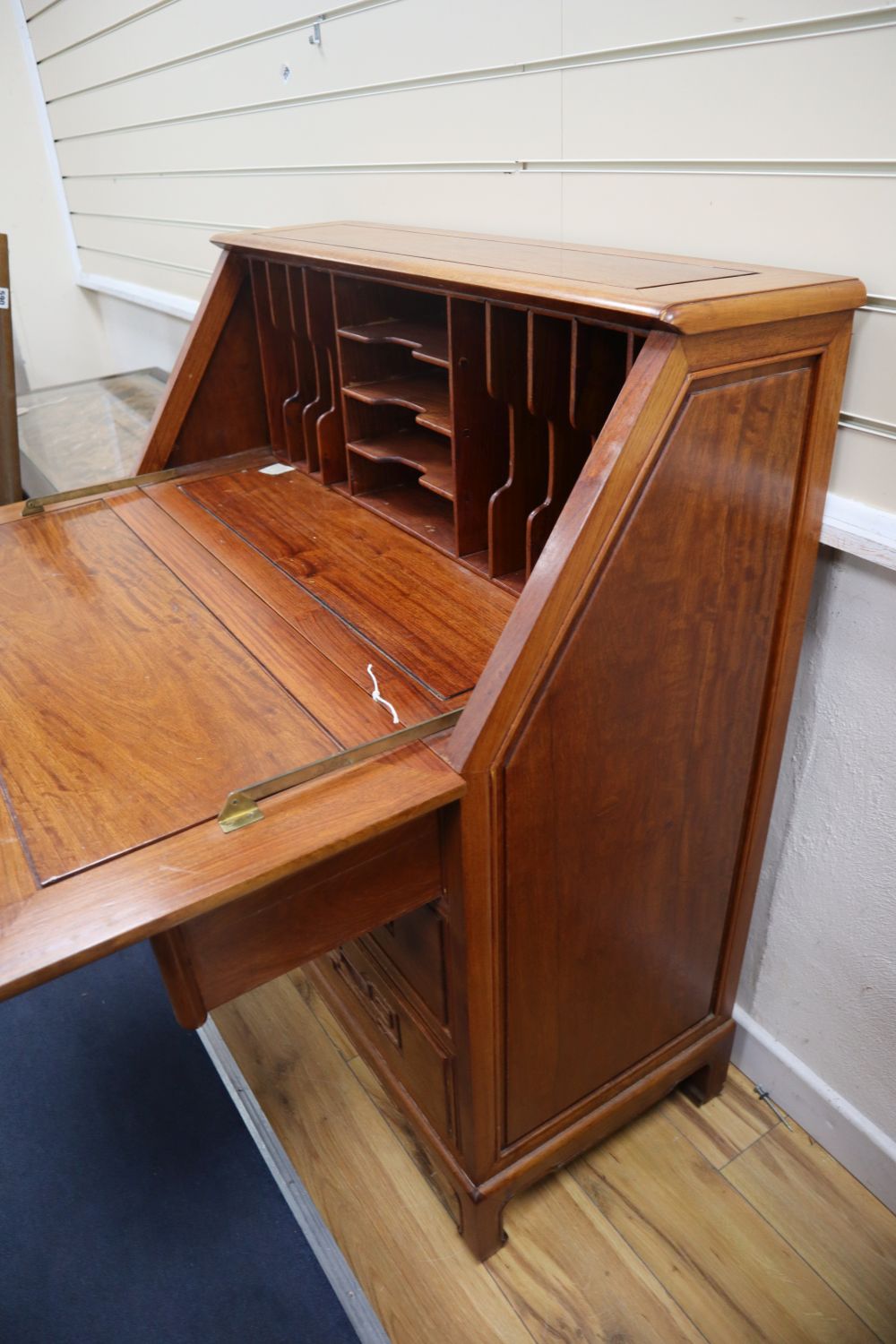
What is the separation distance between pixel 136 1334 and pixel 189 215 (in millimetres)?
2772

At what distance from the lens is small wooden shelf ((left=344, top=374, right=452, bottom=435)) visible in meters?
1.28

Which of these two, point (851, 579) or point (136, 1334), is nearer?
point (851, 579)

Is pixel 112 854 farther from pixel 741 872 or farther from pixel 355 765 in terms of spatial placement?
pixel 741 872

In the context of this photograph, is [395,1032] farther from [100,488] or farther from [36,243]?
[36,243]

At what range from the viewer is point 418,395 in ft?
4.60

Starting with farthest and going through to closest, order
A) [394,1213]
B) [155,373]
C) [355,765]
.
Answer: [155,373], [394,1213], [355,765]

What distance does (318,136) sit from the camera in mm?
1982

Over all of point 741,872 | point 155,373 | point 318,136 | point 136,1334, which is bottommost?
point 136,1334

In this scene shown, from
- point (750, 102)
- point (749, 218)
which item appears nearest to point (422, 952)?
point (749, 218)

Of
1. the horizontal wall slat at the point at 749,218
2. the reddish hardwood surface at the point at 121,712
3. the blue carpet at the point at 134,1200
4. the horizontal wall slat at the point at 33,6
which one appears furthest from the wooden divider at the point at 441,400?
the horizontal wall slat at the point at 33,6

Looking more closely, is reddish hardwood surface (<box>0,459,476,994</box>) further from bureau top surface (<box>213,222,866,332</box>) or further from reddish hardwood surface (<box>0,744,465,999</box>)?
bureau top surface (<box>213,222,866,332</box>)

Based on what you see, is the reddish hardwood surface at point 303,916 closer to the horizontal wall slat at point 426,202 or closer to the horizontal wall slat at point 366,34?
the horizontal wall slat at point 426,202

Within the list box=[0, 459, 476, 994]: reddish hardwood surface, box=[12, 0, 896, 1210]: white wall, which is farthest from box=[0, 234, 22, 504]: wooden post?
box=[0, 459, 476, 994]: reddish hardwood surface

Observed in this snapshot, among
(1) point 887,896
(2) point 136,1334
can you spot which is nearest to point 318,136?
(1) point 887,896
